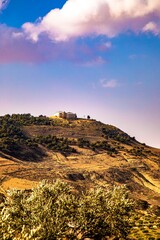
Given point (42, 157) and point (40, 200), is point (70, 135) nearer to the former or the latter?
point (42, 157)

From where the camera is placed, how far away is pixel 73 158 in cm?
14525

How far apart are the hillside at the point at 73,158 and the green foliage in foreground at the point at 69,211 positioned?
176ft

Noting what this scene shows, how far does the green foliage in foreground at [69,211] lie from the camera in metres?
36.0

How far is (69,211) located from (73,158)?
106 metres

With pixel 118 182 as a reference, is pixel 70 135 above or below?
above

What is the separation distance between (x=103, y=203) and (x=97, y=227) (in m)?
3.54

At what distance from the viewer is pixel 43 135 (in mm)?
175375

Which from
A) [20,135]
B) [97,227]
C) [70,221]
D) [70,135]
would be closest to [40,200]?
[70,221]

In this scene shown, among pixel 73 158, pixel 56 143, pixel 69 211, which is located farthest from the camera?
pixel 56 143

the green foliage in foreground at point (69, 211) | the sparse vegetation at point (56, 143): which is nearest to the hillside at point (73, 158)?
the sparse vegetation at point (56, 143)

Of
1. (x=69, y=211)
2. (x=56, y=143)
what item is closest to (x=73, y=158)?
(x=56, y=143)

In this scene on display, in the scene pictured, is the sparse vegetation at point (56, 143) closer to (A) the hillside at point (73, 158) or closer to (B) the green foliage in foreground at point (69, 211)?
(A) the hillside at point (73, 158)

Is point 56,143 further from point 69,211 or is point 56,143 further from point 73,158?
point 69,211

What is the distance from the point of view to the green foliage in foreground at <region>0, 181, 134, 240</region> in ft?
118
